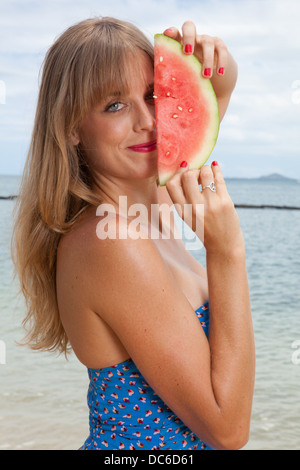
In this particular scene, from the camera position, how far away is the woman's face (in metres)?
1.62

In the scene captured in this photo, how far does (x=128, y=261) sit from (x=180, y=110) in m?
0.59

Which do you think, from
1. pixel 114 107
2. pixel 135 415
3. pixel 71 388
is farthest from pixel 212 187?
pixel 71 388

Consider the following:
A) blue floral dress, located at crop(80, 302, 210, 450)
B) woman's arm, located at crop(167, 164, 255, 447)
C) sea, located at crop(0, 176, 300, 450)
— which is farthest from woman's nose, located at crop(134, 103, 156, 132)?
sea, located at crop(0, 176, 300, 450)

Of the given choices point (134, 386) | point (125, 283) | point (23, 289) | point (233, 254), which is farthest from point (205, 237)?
point (23, 289)

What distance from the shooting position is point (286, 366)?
580cm

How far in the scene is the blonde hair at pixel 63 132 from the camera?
160cm

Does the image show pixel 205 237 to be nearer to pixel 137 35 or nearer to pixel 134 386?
pixel 134 386

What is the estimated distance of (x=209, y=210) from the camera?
59.2 inches

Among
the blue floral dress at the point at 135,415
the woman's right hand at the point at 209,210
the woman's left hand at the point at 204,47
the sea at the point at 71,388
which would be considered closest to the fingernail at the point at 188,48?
the woman's left hand at the point at 204,47

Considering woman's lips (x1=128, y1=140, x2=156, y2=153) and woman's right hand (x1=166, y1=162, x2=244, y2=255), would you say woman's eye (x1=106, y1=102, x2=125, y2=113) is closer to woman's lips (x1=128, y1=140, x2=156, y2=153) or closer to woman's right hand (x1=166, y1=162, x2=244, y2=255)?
woman's lips (x1=128, y1=140, x2=156, y2=153)

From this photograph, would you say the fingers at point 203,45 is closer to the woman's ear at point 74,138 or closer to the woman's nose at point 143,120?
the woman's nose at point 143,120

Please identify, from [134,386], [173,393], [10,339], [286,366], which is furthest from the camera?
[10,339]

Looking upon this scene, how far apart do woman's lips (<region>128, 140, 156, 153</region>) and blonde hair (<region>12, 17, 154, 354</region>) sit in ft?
0.56
